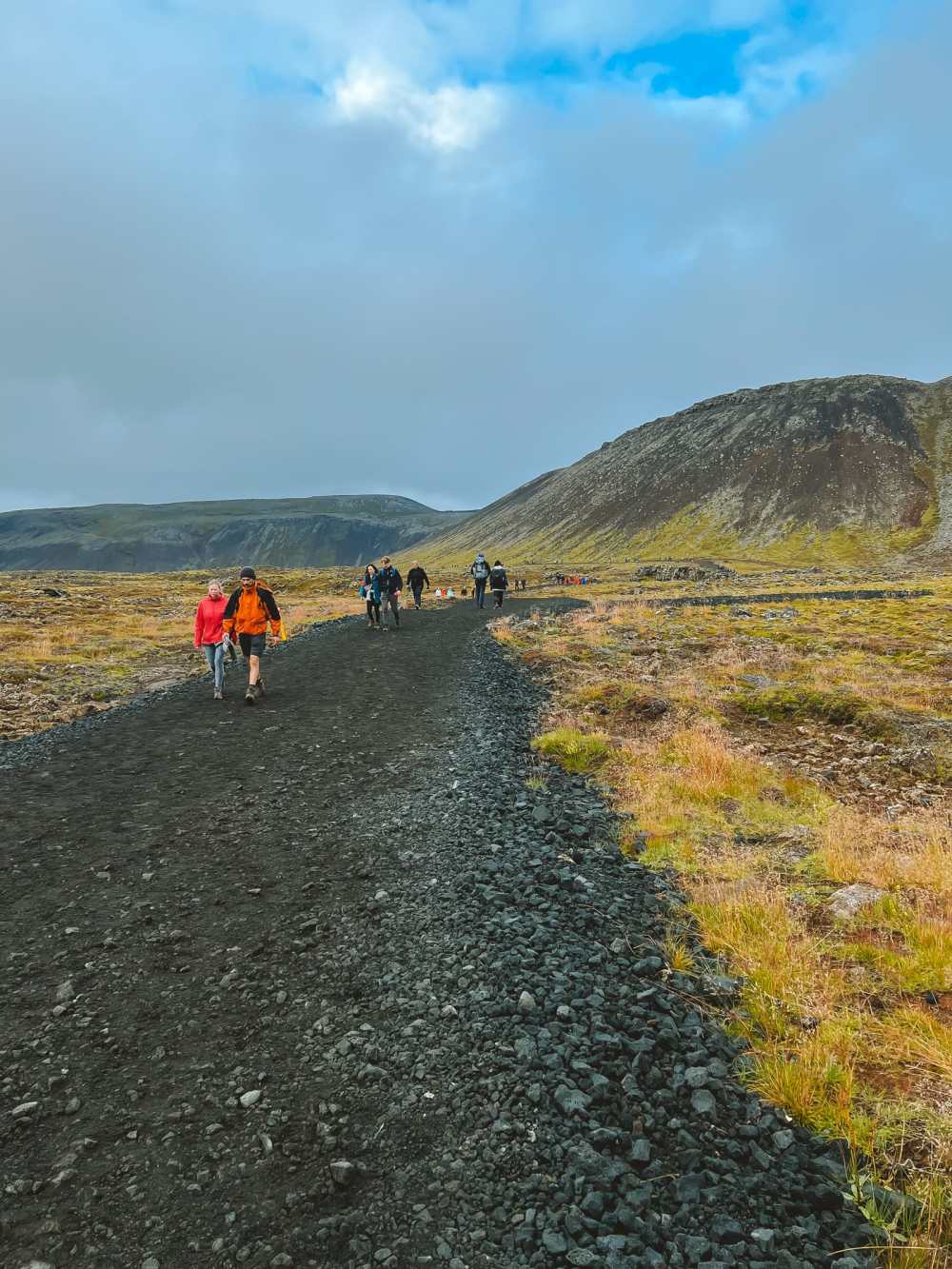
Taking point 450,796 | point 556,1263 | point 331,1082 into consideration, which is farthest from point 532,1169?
point 450,796

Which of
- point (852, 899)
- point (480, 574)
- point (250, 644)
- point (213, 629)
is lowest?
point (852, 899)

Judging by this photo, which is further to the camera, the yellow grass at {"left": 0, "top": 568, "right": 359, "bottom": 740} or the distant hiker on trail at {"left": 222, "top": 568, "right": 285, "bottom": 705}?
the yellow grass at {"left": 0, "top": 568, "right": 359, "bottom": 740}

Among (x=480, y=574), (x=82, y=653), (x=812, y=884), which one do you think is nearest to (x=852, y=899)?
(x=812, y=884)

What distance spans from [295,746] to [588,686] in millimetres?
9141

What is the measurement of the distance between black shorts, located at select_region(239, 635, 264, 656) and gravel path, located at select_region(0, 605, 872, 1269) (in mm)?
7202

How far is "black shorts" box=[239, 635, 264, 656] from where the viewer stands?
16.7 meters

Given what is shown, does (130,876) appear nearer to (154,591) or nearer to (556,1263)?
(556,1263)

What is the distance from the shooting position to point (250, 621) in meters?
16.7

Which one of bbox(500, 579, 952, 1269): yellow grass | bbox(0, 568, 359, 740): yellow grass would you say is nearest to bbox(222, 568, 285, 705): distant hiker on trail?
bbox(0, 568, 359, 740): yellow grass

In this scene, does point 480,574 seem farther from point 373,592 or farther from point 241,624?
point 241,624

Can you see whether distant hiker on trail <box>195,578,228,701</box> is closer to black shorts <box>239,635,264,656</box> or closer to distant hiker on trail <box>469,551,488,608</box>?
black shorts <box>239,635,264,656</box>

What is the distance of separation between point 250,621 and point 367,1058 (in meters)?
13.4

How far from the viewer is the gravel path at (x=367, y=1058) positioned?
3.61 meters

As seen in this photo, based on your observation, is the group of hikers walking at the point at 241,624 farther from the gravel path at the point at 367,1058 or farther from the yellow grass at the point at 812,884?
the yellow grass at the point at 812,884
